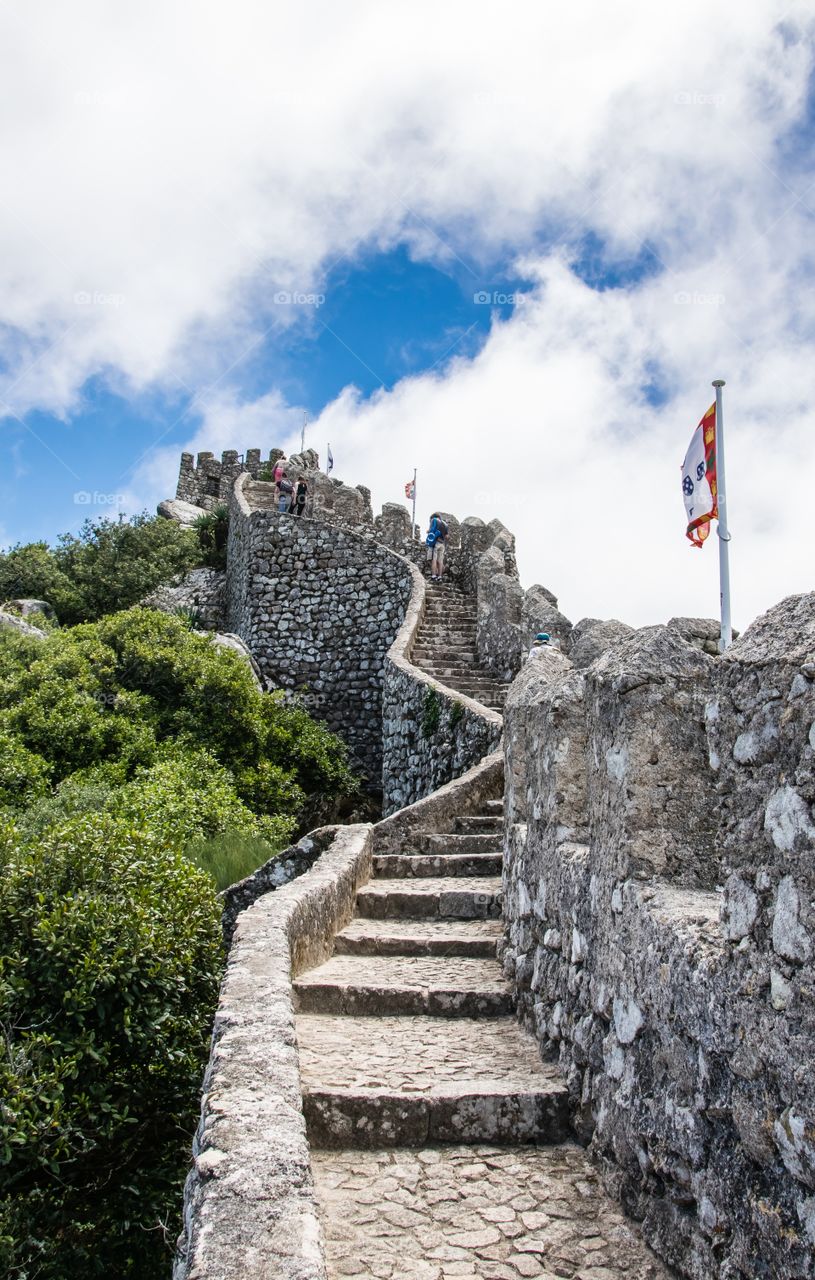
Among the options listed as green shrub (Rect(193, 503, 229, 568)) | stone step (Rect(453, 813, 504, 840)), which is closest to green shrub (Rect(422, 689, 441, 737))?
stone step (Rect(453, 813, 504, 840))

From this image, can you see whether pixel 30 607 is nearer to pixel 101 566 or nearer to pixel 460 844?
pixel 101 566

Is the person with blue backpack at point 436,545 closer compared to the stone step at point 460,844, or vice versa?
the stone step at point 460,844

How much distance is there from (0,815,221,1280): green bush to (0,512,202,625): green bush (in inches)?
700

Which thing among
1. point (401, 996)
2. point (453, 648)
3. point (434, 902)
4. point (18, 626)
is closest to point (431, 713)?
point (453, 648)

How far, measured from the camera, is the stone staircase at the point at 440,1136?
2.86 meters

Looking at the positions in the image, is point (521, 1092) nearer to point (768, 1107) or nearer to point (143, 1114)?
point (768, 1107)

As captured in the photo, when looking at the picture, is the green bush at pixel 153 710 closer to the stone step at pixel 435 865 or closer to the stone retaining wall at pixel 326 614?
the stone retaining wall at pixel 326 614

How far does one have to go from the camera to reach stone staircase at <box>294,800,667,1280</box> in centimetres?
286

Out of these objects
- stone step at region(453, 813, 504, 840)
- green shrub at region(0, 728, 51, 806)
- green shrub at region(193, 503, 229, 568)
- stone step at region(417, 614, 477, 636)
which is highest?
green shrub at region(193, 503, 229, 568)

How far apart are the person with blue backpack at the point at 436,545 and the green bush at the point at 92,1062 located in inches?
582

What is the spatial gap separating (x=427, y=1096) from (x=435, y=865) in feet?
13.0

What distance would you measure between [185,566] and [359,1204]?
863 inches

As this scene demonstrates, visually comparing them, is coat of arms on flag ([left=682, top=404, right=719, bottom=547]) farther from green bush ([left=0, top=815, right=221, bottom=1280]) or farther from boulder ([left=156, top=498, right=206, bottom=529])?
boulder ([left=156, top=498, right=206, bottom=529])

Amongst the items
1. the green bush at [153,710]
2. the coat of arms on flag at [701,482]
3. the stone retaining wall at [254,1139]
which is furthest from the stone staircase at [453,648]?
the stone retaining wall at [254,1139]
